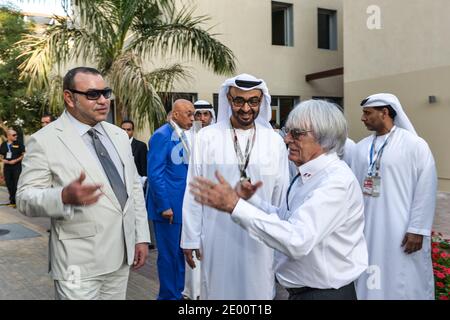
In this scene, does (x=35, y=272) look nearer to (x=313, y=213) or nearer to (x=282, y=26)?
(x=313, y=213)

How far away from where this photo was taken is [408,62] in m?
12.4

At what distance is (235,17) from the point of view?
15992mm

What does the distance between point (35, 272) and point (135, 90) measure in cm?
391

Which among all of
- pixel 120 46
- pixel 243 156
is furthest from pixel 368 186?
pixel 120 46

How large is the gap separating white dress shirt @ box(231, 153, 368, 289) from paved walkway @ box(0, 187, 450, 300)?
242 cm

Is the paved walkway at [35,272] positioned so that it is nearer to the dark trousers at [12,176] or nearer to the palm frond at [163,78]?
the dark trousers at [12,176]

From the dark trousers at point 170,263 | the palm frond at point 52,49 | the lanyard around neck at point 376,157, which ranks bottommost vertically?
the dark trousers at point 170,263

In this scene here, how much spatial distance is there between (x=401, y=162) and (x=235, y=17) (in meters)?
13.1

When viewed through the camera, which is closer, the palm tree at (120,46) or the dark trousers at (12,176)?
the palm tree at (120,46)

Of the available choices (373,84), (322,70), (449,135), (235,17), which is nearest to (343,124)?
(449,135)

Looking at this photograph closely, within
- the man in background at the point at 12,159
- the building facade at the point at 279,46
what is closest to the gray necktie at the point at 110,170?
the man in background at the point at 12,159

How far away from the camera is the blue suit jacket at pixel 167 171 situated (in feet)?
15.0

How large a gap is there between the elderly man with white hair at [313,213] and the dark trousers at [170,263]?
2223 millimetres
